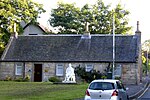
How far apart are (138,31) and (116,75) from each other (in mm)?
A: 7693

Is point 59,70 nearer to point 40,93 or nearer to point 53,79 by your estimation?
point 53,79

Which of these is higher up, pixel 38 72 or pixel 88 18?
pixel 88 18

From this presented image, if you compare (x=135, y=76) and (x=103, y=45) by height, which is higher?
(x=103, y=45)

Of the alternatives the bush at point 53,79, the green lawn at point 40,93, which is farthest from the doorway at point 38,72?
the green lawn at point 40,93

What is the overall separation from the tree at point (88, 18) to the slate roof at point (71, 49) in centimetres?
1806

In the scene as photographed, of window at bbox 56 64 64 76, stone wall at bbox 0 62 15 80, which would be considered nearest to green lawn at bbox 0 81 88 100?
window at bbox 56 64 64 76

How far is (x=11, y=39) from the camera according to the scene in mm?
59625

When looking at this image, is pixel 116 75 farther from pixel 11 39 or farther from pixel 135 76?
pixel 11 39

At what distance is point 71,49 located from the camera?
56562 mm

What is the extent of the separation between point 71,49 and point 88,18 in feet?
75.1

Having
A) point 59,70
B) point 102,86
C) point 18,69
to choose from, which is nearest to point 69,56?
point 59,70

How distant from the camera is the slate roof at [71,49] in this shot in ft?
179

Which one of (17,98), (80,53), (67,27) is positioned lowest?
(17,98)

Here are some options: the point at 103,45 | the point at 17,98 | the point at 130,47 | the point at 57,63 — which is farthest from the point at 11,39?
the point at 17,98
